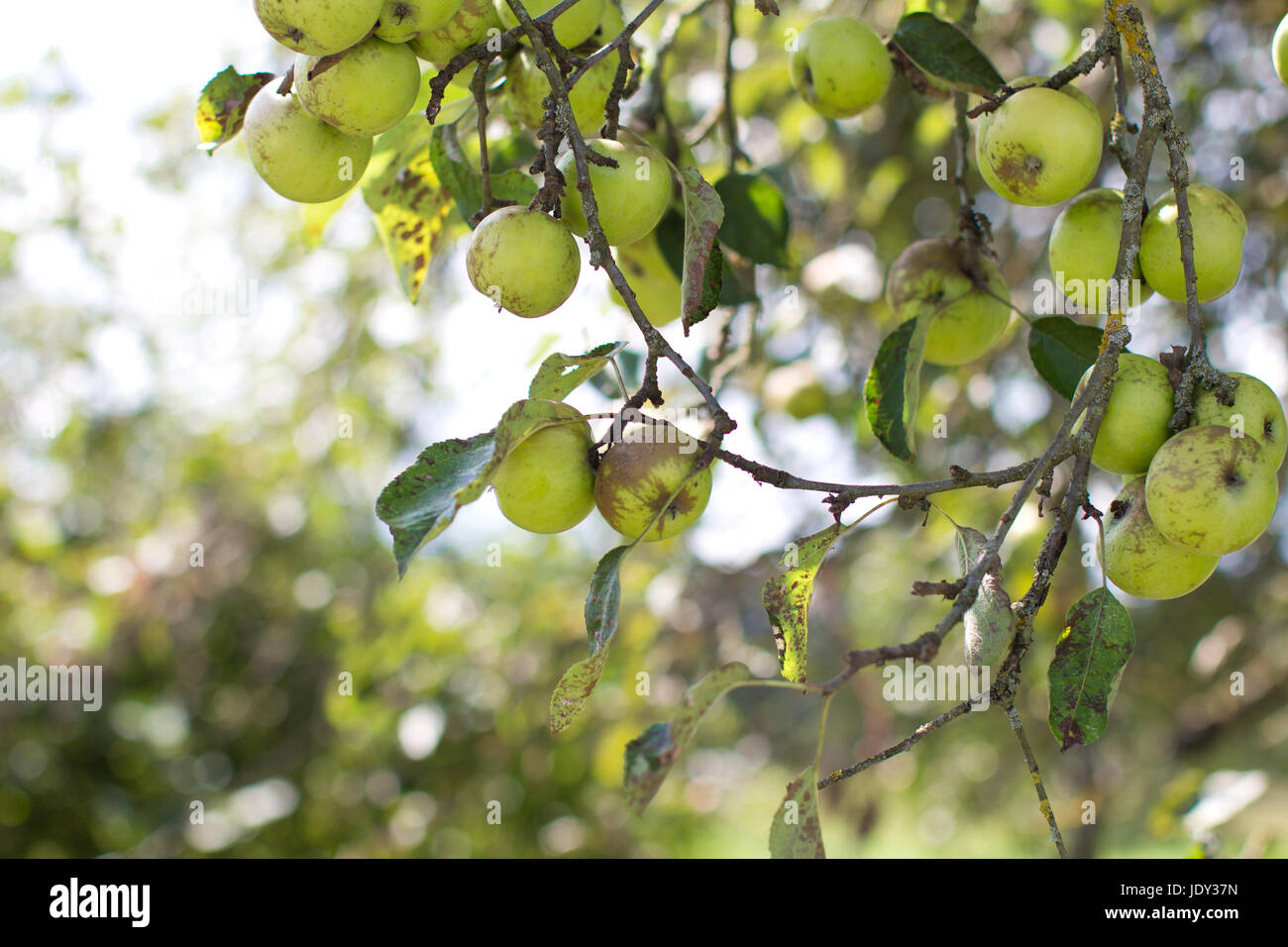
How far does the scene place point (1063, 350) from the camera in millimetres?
1081

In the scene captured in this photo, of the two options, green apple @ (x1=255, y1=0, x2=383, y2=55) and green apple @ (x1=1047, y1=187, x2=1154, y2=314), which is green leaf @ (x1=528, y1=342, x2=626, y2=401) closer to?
green apple @ (x1=255, y1=0, x2=383, y2=55)

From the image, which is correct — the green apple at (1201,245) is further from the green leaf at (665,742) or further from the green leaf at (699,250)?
the green leaf at (665,742)

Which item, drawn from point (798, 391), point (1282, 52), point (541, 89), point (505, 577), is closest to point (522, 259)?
point (541, 89)

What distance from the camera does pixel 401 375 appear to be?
3482 mm

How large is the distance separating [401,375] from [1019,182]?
2.83m

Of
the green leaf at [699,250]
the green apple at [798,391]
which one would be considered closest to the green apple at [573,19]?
the green leaf at [699,250]

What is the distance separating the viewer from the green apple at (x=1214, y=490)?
772 mm

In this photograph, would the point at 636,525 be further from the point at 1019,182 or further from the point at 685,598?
the point at 685,598

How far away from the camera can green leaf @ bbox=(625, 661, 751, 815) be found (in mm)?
655

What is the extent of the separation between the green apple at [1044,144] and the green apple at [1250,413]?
0.82 ft

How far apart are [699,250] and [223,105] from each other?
0.55 metres

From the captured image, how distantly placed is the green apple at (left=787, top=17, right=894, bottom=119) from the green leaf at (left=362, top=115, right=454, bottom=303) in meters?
0.50

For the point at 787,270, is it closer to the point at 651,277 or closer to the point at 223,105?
the point at 651,277

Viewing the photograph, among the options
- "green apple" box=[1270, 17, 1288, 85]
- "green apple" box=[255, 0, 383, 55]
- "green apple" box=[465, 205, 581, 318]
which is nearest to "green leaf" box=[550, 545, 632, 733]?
"green apple" box=[465, 205, 581, 318]
